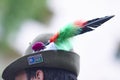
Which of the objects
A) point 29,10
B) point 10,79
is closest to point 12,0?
point 29,10

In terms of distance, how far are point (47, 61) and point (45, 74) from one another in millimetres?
95

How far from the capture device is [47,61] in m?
4.29

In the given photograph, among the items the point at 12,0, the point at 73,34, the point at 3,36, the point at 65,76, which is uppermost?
the point at 12,0

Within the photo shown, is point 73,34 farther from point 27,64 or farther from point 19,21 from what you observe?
point 19,21

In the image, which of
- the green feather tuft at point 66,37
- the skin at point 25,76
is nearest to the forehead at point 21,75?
the skin at point 25,76

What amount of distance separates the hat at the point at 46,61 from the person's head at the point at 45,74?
0.08 feet

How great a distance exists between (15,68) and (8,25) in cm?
776

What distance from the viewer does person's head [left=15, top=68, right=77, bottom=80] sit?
424 centimetres

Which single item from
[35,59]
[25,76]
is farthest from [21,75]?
[35,59]

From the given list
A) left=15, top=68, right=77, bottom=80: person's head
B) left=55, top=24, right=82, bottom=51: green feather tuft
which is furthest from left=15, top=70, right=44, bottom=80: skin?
left=55, top=24, right=82, bottom=51: green feather tuft

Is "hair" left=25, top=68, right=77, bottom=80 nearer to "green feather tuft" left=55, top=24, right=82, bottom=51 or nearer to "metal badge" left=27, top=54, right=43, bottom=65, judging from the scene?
"metal badge" left=27, top=54, right=43, bottom=65

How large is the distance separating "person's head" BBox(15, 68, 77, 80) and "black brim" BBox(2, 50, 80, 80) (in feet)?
0.08

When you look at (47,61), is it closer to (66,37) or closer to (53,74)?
(53,74)

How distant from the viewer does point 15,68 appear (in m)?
4.36
